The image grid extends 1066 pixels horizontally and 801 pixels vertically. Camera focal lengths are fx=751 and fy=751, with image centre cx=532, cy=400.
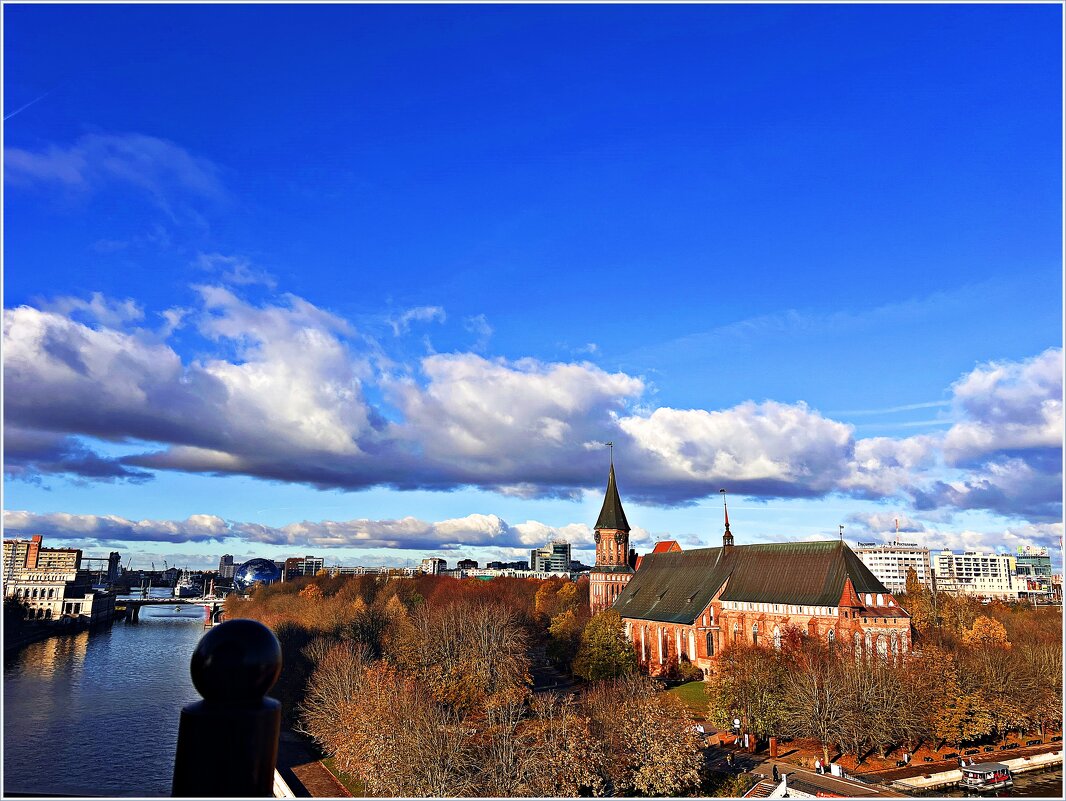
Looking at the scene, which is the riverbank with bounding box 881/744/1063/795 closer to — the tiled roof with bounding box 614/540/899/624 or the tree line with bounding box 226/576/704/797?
the tree line with bounding box 226/576/704/797

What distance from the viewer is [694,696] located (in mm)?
69750

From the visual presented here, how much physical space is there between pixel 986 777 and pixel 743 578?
4166cm

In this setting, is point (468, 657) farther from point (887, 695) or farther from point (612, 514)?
point (612, 514)

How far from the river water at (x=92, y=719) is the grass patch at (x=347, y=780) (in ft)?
29.9

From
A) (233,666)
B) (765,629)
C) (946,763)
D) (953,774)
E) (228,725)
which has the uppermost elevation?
(233,666)

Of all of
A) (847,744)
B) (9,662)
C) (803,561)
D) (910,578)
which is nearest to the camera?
(847,744)

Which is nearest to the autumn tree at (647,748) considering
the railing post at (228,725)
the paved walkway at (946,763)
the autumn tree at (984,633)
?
the paved walkway at (946,763)

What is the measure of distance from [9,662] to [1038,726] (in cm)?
11542

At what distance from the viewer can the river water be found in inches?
1817

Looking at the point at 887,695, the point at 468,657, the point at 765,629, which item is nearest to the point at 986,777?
the point at 887,695

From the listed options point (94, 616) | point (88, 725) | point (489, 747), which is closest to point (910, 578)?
point (489, 747)

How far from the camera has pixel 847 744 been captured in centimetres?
4756

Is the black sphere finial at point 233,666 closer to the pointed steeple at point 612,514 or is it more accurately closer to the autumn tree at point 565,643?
the autumn tree at point 565,643

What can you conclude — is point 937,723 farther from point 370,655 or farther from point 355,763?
point 370,655
